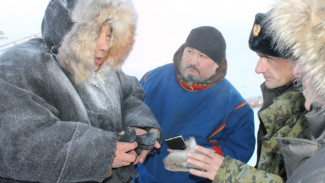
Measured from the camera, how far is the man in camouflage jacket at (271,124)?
116 cm

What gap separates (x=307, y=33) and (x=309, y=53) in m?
0.06

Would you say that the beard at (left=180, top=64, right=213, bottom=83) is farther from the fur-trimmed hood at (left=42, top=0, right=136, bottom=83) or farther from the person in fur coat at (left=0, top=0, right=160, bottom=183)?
the fur-trimmed hood at (left=42, top=0, right=136, bottom=83)

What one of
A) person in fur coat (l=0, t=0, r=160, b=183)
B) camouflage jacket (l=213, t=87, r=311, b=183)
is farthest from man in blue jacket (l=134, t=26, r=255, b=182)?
person in fur coat (l=0, t=0, r=160, b=183)

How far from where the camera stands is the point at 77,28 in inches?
42.1

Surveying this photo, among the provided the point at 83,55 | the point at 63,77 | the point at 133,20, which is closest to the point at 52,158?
the point at 63,77

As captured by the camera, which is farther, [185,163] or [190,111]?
[190,111]

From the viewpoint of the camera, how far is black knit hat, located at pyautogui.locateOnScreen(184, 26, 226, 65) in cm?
192

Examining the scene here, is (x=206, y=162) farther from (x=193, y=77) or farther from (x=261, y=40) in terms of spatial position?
(x=193, y=77)

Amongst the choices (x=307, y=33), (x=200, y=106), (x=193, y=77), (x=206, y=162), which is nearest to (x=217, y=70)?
(x=193, y=77)

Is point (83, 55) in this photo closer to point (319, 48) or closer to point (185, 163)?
point (185, 163)

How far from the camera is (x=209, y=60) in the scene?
194 centimetres

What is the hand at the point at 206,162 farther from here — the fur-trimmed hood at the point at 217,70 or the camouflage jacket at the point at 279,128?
the fur-trimmed hood at the point at 217,70

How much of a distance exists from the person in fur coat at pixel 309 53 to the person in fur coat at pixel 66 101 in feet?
2.20

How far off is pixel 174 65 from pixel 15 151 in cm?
133
